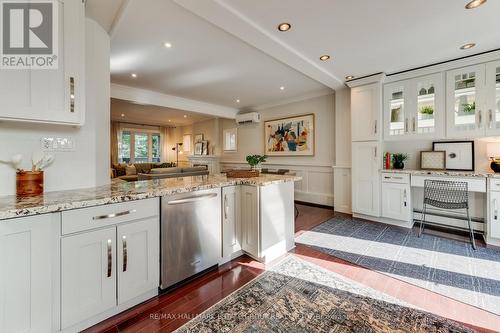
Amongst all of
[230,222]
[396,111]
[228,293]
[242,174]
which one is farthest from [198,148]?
[228,293]

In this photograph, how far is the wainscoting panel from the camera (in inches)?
196

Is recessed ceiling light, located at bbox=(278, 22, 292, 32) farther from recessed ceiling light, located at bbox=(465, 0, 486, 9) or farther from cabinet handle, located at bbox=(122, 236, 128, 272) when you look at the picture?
cabinet handle, located at bbox=(122, 236, 128, 272)

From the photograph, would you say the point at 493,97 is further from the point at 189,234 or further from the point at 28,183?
the point at 28,183

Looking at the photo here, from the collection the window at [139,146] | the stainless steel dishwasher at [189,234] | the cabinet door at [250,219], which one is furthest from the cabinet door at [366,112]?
the window at [139,146]

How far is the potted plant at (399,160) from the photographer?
3.82 meters

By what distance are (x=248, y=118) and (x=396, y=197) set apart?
420 centimetres

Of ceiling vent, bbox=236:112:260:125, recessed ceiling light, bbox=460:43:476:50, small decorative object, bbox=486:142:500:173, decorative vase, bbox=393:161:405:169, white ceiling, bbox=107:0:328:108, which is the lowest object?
decorative vase, bbox=393:161:405:169

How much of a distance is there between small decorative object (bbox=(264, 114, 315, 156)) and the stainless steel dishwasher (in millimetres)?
3618

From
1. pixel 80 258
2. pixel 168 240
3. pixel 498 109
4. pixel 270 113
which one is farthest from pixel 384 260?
pixel 270 113

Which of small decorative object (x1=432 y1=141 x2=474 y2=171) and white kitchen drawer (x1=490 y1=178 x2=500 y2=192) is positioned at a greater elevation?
small decorative object (x1=432 y1=141 x2=474 y2=171)

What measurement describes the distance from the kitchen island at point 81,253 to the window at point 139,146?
8170 millimetres

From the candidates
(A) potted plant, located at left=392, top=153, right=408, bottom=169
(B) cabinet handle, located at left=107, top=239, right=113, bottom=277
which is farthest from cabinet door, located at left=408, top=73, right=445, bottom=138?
(B) cabinet handle, located at left=107, top=239, right=113, bottom=277

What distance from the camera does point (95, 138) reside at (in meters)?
2.05

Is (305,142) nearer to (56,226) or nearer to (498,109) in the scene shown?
(498,109)
